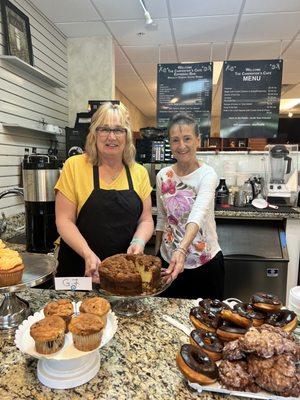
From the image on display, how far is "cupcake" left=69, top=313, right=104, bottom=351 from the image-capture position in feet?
2.54

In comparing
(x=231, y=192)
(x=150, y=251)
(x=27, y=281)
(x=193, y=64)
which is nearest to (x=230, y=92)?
(x=193, y=64)

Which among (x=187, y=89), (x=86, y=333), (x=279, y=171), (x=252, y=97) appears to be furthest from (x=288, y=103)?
(x=86, y=333)

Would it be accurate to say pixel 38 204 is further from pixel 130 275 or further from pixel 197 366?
pixel 197 366

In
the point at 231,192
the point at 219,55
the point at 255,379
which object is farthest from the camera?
the point at 219,55

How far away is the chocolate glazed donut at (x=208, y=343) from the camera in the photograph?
30.7 inches

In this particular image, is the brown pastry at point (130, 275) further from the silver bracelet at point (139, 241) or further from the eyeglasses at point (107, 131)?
the eyeglasses at point (107, 131)

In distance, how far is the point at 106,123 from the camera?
147 centimetres

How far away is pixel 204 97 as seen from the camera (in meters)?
3.82

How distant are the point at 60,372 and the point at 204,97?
3571 mm

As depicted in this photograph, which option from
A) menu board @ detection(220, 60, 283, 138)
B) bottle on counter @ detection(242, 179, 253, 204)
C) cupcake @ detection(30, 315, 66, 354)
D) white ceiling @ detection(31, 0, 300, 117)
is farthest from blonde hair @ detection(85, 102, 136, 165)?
menu board @ detection(220, 60, 283, 138)

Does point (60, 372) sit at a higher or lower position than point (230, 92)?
lower

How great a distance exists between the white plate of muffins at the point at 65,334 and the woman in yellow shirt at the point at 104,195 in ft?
1.87

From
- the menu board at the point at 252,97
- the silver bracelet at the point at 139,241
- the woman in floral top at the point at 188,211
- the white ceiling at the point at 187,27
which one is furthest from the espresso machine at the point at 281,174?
the silver bracelet at the point at 139,241

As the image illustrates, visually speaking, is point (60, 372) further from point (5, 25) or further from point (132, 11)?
point (132, 11)
